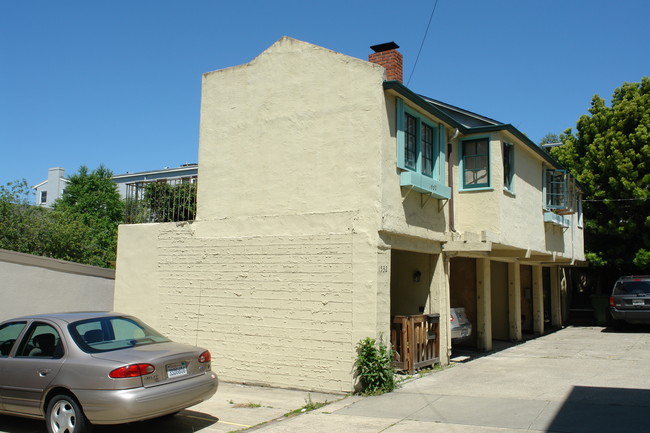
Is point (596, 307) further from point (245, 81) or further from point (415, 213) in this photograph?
point (245, 81)

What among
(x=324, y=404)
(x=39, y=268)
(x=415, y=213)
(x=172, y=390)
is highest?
(x=415, y=213)

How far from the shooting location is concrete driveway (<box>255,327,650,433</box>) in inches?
287

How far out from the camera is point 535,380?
10367mm

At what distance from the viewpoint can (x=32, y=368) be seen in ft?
23.6

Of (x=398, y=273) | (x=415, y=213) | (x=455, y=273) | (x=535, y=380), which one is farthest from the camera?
(x=455, y=273)

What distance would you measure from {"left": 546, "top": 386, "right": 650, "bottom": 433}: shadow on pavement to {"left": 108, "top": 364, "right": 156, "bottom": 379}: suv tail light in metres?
4.86

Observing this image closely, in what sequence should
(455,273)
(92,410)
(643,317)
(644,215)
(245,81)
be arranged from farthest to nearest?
1. (644,215)
2. (643,317)
3. (455,273)
4. (245,81)
5. (92,410)

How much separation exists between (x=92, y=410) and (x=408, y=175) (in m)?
6.53

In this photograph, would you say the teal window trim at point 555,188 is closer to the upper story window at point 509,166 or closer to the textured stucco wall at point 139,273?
the upper story window at point 509,166

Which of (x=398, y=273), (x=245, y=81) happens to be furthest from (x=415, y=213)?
(x=245, y=81)

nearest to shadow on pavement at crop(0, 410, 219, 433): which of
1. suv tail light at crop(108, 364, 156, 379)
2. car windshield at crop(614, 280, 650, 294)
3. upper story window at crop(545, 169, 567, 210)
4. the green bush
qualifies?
suv tail light at crop(108, 364, 156, 379)

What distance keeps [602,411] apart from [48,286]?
1221 centimetres

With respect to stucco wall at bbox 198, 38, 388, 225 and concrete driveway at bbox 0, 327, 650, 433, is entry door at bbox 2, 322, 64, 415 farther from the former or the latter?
stucco wall at bbox 198, 38, 388, 225

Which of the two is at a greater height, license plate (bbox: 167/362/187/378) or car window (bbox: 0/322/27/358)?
car window (bbox: 0/322/27/358)
